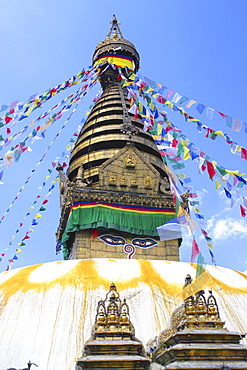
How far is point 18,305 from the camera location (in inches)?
255

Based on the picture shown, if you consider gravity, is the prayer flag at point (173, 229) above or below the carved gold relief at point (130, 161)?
below

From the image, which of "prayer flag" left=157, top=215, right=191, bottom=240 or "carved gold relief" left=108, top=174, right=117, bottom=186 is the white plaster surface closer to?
"prayer flag" left=157, top=215, right=191, bottom=240

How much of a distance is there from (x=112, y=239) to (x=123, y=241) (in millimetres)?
424

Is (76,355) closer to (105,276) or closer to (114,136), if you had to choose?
(105,276)

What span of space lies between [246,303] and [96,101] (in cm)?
1443

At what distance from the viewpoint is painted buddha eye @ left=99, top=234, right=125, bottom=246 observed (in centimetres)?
1347

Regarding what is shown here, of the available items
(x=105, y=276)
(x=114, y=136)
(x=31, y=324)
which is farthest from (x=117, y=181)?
(x=31, y=324)

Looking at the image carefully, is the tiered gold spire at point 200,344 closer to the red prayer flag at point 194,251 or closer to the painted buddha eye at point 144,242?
the red prayer flag at point 194,251

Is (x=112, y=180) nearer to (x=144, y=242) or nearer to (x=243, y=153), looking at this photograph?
(x=144, y=242)

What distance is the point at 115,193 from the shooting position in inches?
553


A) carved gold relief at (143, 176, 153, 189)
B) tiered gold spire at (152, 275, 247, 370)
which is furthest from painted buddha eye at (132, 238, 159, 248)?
tiered gold spire at (152, 275, 247, 370)

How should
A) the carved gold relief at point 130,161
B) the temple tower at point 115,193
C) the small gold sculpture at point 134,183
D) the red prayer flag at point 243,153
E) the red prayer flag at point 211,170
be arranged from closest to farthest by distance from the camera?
the red prayer flag at point 211,170 → the red prayer flag at point 243,153 → the temple tower at point 115,193 → the small gold sculpture at point 134,183 → the carved gold relief at point 130,161

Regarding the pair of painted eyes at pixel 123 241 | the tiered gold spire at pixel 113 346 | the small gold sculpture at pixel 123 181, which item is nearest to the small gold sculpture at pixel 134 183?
the small gold sculpture at pixel 123 181

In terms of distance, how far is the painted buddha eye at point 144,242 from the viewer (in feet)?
44.5
